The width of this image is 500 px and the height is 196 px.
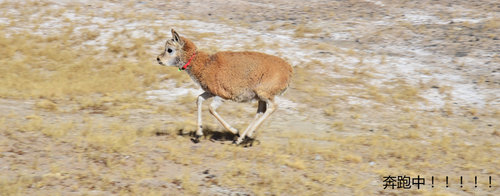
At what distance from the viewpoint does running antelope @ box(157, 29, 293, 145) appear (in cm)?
1228

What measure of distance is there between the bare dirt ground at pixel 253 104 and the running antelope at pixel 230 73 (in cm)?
123

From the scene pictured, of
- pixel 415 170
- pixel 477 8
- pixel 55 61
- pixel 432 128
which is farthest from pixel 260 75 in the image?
pixel 477 8

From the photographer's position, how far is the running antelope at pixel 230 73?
12281mm

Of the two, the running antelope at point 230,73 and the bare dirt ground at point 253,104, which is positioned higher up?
the running antelope at point 230,73

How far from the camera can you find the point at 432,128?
661 inches

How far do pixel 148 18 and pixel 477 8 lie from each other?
2085cm

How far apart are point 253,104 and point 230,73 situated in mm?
6091

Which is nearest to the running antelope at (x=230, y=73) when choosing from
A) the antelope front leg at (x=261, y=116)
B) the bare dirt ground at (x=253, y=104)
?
the antelope front leg at (x=261, y=116)

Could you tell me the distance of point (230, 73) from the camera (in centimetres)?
1230

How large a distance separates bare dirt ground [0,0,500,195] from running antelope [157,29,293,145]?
123 centimetres

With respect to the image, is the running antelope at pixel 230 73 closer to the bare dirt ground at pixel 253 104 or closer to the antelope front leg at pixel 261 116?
the antelope front leg at pixel 261 116

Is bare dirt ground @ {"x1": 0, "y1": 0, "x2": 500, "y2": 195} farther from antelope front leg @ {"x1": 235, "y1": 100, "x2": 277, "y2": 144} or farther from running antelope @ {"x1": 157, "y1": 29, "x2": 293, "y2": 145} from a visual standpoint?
running antelope @ {"x1": 157, "y1": 29, "x2": 293, "y2": 145}

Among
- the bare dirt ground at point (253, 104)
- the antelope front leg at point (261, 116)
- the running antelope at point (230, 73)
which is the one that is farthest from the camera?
the antelope front leg at point (261, 116)

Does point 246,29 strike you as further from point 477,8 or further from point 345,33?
→ point 477,8
